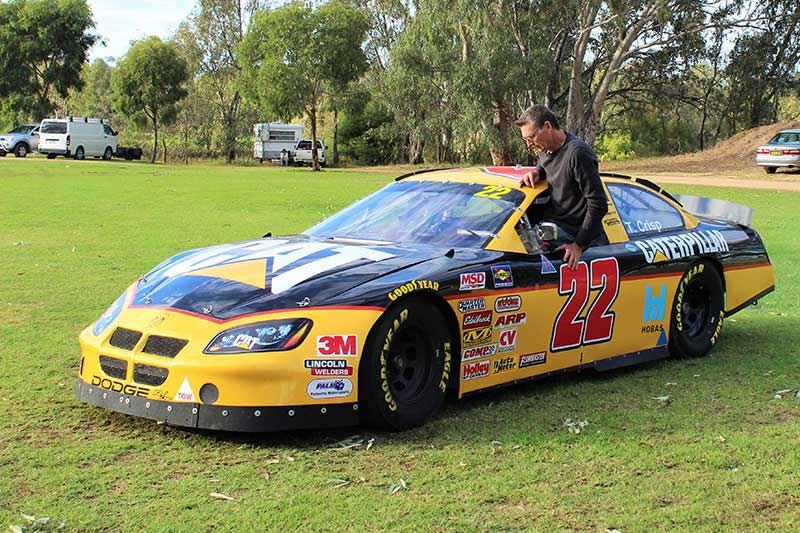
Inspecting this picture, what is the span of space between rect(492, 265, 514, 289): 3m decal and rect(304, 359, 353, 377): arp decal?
118 cm

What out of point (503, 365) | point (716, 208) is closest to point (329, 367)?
point (503, 365)

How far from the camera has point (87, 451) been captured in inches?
185

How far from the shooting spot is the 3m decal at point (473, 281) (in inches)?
212

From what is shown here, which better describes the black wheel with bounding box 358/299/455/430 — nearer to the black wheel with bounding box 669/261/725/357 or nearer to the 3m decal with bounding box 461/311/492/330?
the 3m decal with bounding box 461/311/492/330

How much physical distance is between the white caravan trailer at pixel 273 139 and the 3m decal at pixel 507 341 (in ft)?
189

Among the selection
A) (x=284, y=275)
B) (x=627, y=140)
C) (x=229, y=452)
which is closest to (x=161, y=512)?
(x=229, y=452)

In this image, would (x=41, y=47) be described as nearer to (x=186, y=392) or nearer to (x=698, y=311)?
(x=698, y=311)

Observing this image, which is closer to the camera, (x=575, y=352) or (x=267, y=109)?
(x=575, y=352)

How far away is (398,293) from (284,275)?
0.64 meters

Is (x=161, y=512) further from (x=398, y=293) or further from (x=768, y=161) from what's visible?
(x=768, y=161)

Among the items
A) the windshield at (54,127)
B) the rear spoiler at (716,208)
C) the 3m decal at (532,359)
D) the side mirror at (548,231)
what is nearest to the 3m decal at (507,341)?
the 3m decal at (532,359)

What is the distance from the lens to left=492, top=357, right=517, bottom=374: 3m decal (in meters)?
5.62

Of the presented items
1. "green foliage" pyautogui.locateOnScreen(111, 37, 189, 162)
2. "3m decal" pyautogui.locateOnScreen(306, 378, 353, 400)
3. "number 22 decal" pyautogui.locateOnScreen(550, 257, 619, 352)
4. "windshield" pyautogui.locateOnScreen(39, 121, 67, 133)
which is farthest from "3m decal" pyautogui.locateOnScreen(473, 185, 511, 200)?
"green foliage" pyautogui.locateOnScreen(111, 37, 189, 162)

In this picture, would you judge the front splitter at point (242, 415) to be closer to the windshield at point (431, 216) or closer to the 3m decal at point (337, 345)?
the 3m decal at point (337, 345)
